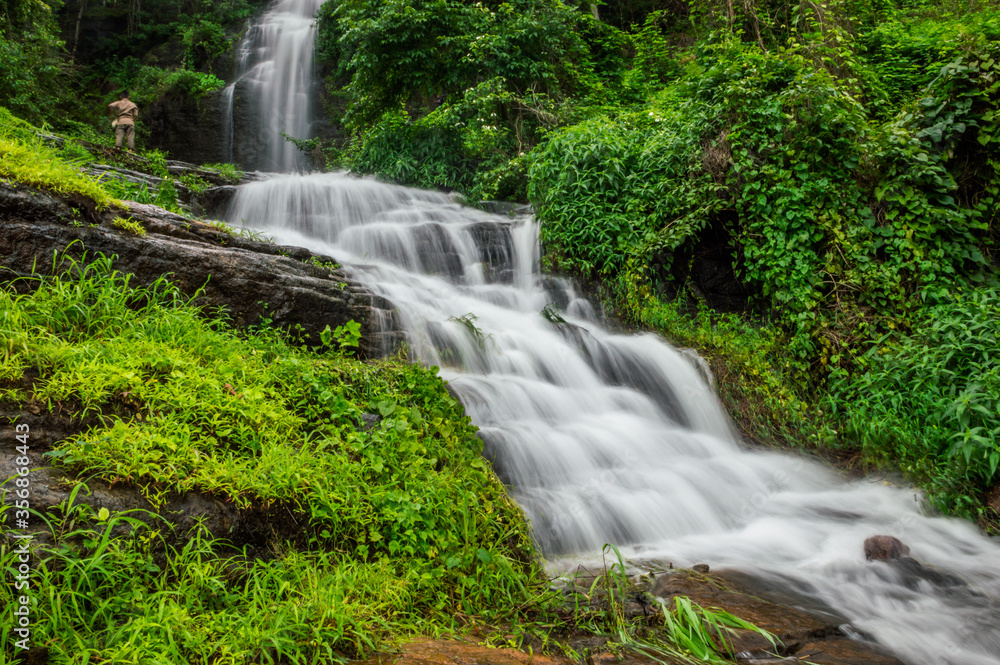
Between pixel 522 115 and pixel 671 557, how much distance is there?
10045 mm

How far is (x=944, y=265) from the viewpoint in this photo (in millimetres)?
6016

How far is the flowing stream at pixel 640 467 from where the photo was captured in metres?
3.57

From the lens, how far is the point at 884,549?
3830mm

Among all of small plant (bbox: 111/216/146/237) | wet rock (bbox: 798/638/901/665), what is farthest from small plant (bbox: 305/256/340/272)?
wet rock (bbox: 798/638/901/665)

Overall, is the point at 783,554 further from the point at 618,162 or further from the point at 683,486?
the point at 618,162

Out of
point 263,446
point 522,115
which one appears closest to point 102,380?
point 263,446

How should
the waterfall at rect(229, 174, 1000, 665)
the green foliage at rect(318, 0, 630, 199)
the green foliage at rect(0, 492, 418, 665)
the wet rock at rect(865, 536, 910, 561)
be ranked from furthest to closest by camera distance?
the green foliage at rect(318, 0, 630, 199), the wet rock at rect(865, 536, 910, 561), the waterfall at rect(229, 174, 1000, 665), the green foliage at rect(0, 492, 418, 665)

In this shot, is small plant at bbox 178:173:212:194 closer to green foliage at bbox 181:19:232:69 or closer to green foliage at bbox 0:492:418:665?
green foliage at bbox 0:492:418:665

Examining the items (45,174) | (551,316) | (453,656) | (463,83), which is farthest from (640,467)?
(463,83)

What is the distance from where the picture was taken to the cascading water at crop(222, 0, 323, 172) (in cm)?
1836

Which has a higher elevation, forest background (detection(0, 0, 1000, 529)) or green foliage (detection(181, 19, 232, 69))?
green foliage (detection(181, 19, 232, 69))

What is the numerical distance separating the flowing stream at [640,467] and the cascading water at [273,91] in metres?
11.6

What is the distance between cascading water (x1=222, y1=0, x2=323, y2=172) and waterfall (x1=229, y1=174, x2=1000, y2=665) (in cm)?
1205

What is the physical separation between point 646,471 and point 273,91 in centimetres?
1988
